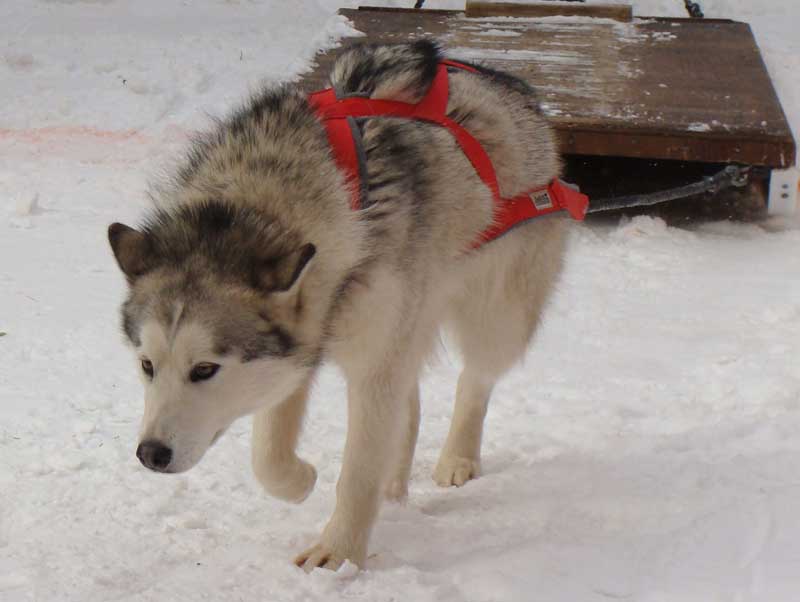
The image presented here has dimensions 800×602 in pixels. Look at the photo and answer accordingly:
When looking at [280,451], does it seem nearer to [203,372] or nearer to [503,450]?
[203,372]

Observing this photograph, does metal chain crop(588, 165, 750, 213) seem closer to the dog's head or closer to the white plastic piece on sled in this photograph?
the white plastic piece on sled

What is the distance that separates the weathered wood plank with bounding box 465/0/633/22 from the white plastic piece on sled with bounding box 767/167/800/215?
2771 mm

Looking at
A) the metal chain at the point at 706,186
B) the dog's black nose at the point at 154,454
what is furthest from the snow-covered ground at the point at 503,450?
the dog's black nose at the point at 154,454

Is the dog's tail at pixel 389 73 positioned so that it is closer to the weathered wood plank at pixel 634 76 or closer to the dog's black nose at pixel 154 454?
the dog's black nose at pixel 154 454

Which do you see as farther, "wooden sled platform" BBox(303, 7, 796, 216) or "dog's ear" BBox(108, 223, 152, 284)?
"wooden sled platform" BBox(303, 7, 796, 216)

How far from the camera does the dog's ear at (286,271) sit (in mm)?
2574

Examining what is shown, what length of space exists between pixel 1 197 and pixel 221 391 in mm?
4079

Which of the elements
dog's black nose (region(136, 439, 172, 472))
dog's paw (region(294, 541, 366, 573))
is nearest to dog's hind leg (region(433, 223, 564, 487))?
dog's paw (region(294, 541, 366, 573))

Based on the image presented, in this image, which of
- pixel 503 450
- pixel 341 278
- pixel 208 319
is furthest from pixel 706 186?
pixel 208 319

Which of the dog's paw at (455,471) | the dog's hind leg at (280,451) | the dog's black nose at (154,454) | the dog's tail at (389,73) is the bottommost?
the dog's paw at (455,471)

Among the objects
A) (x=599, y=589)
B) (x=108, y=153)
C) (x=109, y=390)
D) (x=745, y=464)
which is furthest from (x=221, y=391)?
(x=108, y=153)

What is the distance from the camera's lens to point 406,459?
144 inches

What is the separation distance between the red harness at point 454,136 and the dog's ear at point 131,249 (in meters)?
0.54

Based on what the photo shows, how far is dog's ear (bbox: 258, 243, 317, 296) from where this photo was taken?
101 inches
